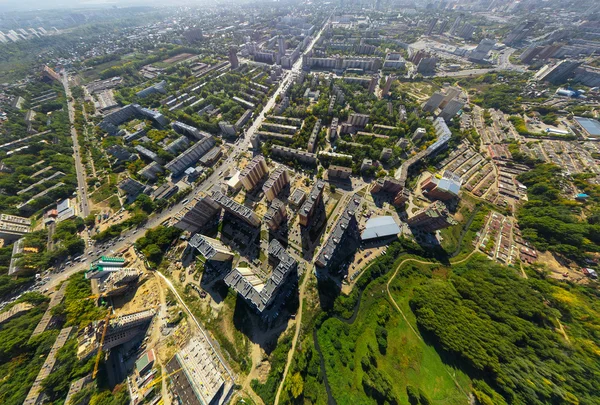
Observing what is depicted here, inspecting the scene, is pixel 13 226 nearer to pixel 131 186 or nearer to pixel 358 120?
pixel 131 186

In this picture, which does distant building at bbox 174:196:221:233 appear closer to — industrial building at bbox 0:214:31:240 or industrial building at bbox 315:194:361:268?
industrial building at bbox 315:194:361:268

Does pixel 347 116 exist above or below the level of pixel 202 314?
above

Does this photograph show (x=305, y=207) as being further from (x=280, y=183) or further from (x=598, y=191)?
(x=598, y=191)

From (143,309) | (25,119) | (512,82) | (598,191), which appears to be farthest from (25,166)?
(512,82)

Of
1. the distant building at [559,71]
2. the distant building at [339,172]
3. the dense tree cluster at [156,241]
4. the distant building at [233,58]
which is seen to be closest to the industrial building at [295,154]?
the distant building at [339,172]

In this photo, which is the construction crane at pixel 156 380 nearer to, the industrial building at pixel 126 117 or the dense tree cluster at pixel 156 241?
the dense tree cluster at pixel 156 241
